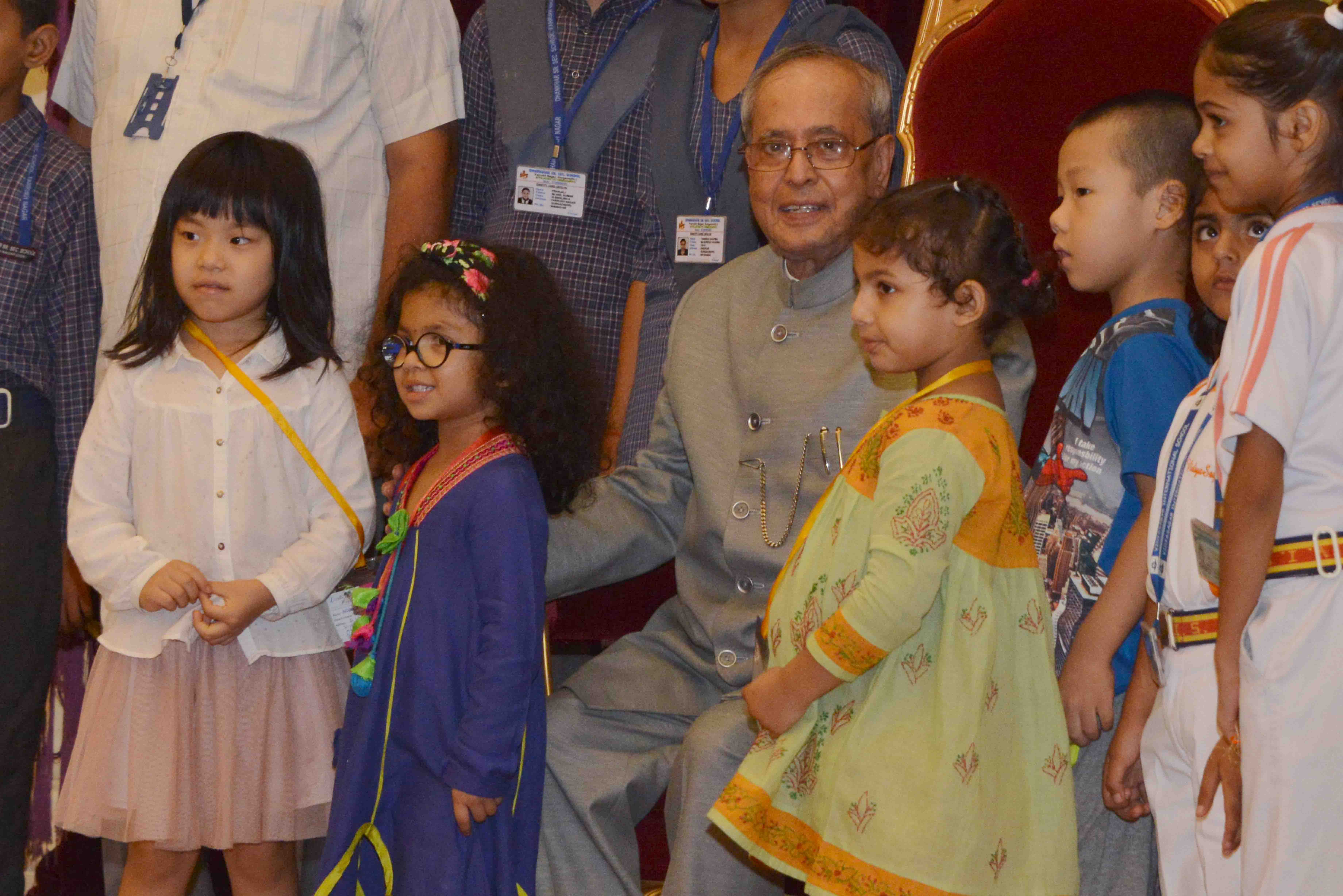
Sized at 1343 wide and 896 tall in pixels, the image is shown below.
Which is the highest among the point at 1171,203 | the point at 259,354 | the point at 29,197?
the point at 1171,203

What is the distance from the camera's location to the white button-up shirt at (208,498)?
2.29 metres

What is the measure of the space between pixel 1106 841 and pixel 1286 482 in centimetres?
64

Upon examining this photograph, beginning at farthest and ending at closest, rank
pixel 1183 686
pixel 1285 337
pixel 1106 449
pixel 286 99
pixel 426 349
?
pixel 286 99, pixel 426 349, pixel 1106 449, pixel 1183 686, pixel 1285 337

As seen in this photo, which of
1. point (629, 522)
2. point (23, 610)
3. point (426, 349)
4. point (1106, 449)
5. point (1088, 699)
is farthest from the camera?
point (23, 610)

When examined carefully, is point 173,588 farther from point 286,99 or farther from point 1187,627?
point 1187,627

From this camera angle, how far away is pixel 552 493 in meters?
2.40

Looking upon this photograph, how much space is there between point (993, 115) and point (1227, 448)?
1.19m

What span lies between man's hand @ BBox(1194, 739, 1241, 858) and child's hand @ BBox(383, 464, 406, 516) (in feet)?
4.63

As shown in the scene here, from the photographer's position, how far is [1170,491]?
177cm

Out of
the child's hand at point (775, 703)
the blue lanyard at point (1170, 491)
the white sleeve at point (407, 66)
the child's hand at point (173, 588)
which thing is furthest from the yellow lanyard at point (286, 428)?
the blue lanyard at point (1170, 491)


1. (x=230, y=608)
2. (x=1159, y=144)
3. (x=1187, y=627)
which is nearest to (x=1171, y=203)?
(x=1159, y=144)

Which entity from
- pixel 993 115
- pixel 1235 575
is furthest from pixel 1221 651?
pixel 993 115

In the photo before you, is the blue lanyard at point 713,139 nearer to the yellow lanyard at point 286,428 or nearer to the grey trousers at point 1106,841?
the yellow lanyard at point 286,428

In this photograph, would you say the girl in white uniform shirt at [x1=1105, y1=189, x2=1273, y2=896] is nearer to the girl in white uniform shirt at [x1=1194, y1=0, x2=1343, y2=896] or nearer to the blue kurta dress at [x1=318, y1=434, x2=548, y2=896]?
the girl in white uniform shirt at [x1=1194, y1=0, x2=1343, y2=896]
